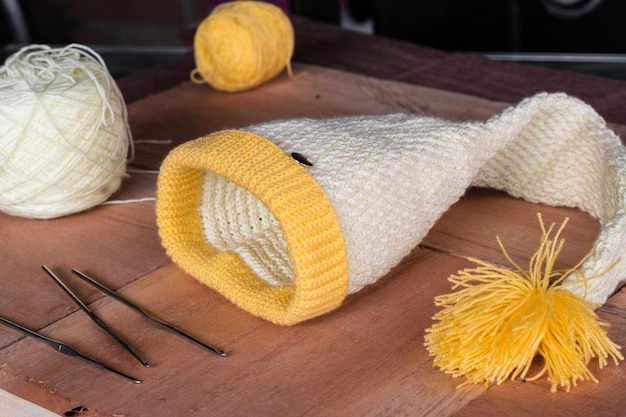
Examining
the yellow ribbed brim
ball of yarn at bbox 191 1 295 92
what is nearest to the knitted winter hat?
the yellow ribbed brim

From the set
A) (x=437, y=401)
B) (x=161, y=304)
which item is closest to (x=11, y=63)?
(x=161, y=304)

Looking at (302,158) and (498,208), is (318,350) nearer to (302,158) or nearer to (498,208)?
(302,158)

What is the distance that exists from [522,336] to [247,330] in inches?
9.5

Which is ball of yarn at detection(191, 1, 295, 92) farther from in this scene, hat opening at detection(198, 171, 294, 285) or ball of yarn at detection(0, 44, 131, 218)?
hat opening at detection(198, 171, 294, 285)

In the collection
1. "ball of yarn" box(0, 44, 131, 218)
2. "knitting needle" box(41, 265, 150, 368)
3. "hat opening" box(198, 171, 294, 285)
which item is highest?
"ball of yarn" box(0, 44, 131, 218)

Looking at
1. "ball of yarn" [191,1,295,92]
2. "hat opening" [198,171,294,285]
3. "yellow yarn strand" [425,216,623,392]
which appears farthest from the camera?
"ball of yarn" [191,1,295,92]

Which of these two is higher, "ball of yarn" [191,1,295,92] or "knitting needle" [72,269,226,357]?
"ball of yarn" [191,1,295,92]

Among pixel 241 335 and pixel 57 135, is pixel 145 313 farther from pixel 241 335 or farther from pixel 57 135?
pixel 57 135

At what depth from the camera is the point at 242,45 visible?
4.33ft

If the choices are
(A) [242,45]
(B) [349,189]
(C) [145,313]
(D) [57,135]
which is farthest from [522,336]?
(A) [242,45]

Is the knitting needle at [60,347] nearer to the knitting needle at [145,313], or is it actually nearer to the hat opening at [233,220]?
the knitting needle at [145,313]

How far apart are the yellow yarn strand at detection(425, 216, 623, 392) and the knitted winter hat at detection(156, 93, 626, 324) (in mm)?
53

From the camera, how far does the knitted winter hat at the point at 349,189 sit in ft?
2.61

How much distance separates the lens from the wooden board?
0.72 metres
